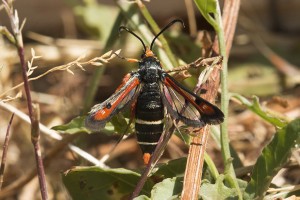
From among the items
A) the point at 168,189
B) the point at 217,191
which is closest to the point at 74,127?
the point at 168,189

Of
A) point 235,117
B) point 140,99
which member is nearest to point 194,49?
point 235,117

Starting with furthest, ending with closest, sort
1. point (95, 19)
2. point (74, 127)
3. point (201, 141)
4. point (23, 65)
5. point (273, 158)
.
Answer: point (95, 19)
point (74, 127)
point (201, 141)
point (273, 158)
point (23, 65)

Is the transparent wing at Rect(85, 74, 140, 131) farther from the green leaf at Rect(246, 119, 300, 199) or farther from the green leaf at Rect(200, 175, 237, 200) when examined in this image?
the green leaf at Rect(246, 119, 300, 199)

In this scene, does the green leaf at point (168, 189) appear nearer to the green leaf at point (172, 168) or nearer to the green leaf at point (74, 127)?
the green leaf at point (172, 168)

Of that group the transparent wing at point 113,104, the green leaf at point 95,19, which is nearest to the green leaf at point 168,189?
the transparent wing at point 113,104

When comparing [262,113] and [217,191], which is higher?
[262,113]

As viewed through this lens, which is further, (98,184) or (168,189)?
(98,184)

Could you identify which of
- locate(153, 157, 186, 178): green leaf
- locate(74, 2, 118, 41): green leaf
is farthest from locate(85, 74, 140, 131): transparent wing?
locate(74, 2, 118, 41): green leaf

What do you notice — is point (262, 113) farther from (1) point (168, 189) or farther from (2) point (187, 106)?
(1) point (168, 189)
